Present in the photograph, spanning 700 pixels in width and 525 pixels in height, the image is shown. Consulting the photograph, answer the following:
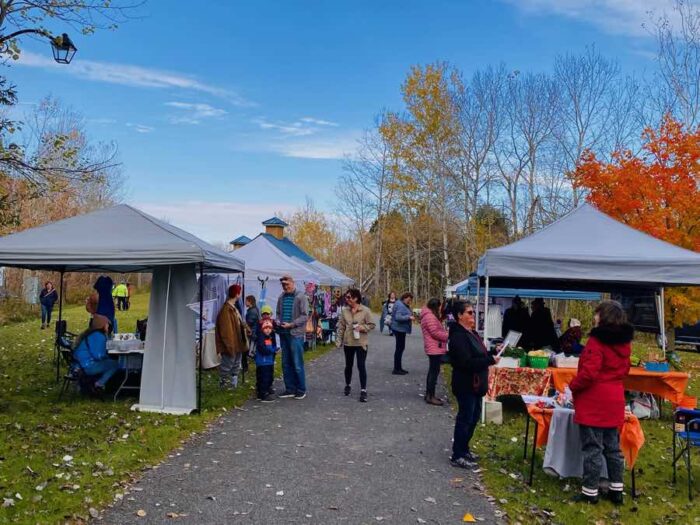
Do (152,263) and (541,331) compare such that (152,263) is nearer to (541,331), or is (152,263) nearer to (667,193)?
(541,331)

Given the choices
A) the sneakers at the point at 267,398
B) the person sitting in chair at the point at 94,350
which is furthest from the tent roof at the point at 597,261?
the person sitting in chair at the point at 94,350

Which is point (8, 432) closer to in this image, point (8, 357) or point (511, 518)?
point (511, 518)

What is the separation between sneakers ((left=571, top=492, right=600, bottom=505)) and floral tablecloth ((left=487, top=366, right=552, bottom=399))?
9.82ft

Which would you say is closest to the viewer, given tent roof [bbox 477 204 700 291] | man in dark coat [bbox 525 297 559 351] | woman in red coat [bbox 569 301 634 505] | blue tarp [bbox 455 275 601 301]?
woman in red coat [bbox 569 301 634 505]

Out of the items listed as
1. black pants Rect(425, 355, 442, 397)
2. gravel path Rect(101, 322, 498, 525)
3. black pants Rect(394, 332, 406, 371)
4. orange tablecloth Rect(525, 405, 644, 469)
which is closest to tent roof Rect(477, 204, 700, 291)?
black pants Rect(425, 355, 442, 397)

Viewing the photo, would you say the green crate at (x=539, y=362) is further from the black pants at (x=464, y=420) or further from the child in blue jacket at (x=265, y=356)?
the child in blue jacket at (x=265, y=356)

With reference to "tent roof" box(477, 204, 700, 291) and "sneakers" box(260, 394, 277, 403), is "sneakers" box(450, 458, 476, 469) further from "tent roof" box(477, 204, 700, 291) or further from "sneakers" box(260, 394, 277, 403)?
"sneakers" box(260, 394, 277, 403)

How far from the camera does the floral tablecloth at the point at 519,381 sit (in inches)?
319

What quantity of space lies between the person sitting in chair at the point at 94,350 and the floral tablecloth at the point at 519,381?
5510mm

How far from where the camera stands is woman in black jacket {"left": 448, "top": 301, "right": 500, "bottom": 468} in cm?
582

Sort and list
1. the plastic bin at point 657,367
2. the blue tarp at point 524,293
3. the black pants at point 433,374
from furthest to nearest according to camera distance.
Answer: the blue tarp at point 524,293
the black pants at point 433,374
the plastic bin at point 657,367

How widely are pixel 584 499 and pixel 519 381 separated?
312cm

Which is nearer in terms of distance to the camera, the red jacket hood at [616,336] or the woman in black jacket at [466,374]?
the red jacket hood at [616,336]

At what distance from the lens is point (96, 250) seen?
7.62 meters
